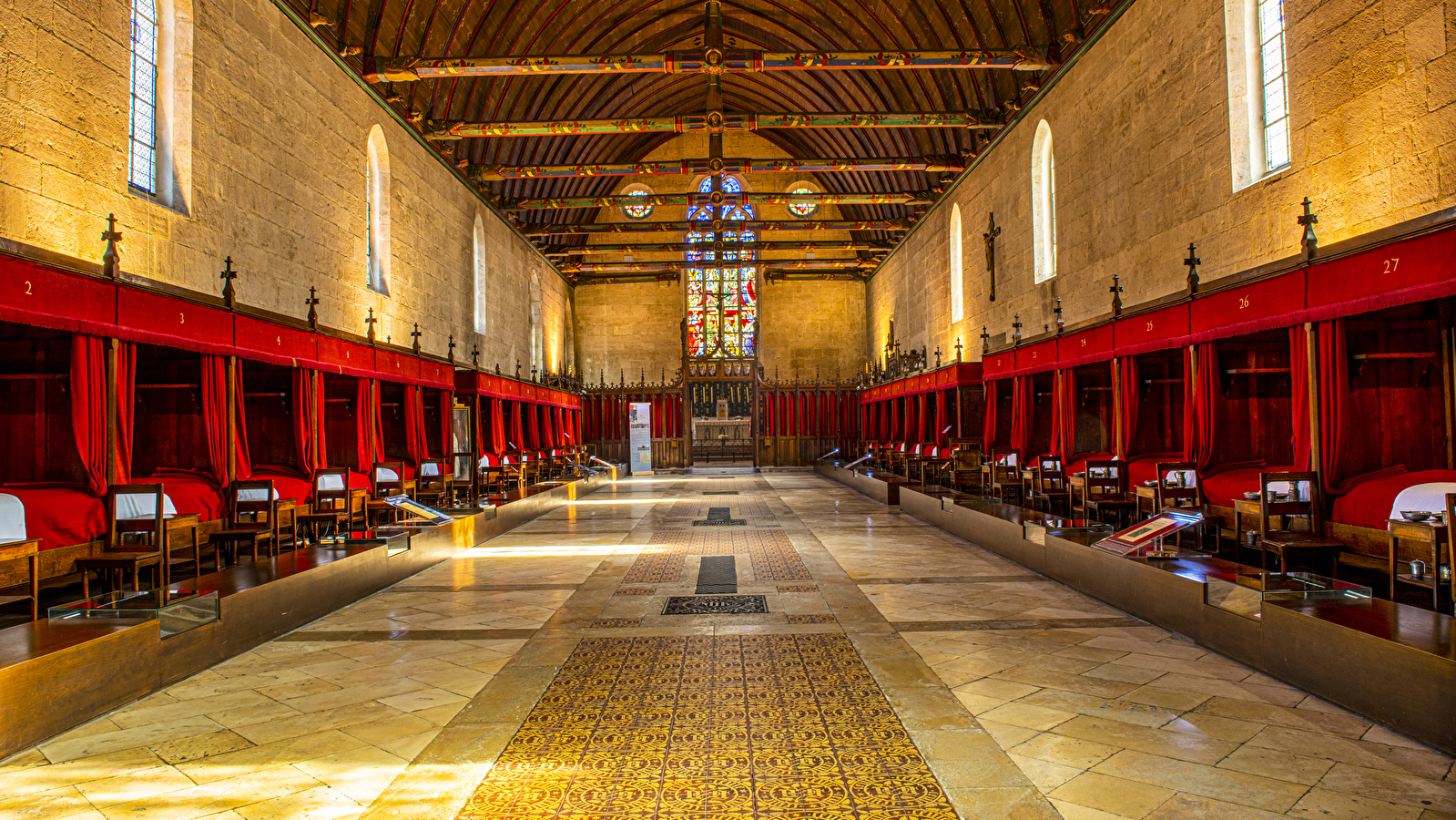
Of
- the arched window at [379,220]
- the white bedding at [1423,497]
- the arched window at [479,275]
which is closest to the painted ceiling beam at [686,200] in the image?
the arched window at [479,275]

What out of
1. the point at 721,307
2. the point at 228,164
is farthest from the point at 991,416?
the point at 721,307

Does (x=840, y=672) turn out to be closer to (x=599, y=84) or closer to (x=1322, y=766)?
(x=1322, y=766)

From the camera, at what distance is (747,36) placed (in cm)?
1903

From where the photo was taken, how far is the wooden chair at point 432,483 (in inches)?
407

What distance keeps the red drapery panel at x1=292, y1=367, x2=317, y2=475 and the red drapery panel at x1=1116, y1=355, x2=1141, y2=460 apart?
367 inches

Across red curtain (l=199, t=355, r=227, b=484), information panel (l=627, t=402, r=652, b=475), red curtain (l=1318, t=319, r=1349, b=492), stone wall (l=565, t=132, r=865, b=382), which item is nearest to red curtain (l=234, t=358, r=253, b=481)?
red curtain (l=199, t=355, r=227, b=484)

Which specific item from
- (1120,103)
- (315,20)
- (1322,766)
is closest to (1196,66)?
(1120,103)

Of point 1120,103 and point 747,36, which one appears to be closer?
point 1120,103

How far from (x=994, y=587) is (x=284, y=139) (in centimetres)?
1009

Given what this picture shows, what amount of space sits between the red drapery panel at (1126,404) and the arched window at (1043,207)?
436cm

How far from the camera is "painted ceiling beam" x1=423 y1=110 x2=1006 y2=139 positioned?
40.9ft

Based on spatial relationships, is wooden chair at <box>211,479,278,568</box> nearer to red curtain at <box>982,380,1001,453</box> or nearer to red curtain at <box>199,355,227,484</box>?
red curtain at <box>199,355,227,484</box>

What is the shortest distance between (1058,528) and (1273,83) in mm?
5325

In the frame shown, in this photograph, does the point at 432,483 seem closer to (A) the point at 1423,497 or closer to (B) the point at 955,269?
(A) the point at 1423,497
